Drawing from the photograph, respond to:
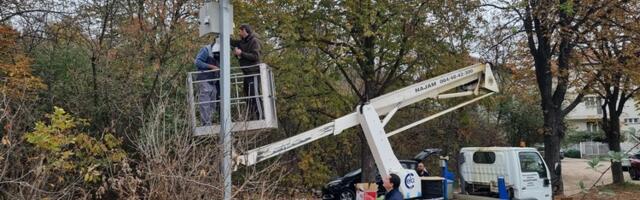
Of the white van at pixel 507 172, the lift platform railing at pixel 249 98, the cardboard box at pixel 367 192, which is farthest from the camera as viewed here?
the white van at pixel 507 172

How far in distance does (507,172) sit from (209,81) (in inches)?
336

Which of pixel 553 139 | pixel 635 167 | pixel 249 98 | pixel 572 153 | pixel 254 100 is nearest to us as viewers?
pixel 249 98

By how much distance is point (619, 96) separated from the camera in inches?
984

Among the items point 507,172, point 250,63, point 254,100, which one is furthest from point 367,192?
point 507,172

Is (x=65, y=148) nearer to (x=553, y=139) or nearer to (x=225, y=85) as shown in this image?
(x=225, y=85)

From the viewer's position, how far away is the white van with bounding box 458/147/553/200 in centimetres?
1368

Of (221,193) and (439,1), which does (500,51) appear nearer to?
(439,1)

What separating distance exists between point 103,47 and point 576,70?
13541 millimetres

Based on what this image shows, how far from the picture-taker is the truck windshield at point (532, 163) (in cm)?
1395

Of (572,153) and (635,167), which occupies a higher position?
(635,167)

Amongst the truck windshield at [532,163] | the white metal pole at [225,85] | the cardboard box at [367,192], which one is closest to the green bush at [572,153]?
the truck windshield at [532,163]

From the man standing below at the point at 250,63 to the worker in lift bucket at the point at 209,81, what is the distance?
1.12ft

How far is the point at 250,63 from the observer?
8.30 m

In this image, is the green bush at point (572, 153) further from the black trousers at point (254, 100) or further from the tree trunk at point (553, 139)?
the black trousers at point (254, 100)
